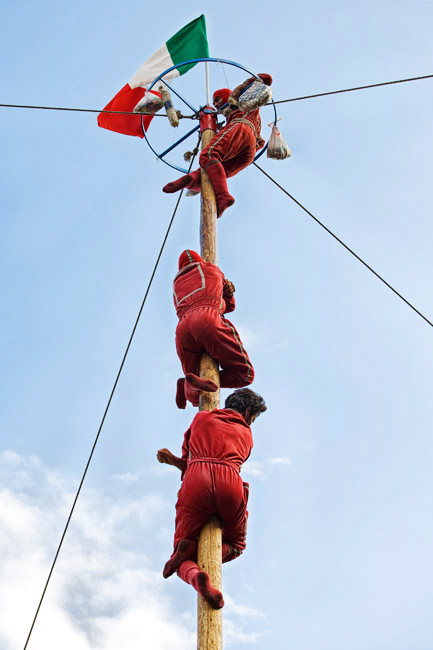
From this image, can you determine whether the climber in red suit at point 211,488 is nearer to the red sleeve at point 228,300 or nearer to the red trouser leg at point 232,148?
the red sleeve at point 228,300

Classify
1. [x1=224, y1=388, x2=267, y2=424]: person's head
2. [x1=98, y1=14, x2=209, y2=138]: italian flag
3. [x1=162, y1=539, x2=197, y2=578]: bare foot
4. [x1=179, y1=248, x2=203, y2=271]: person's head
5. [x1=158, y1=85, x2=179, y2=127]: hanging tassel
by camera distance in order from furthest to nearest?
1. [x1=98, y1=14, x2=209, y2=138]: italian flag
2. [x1=158, y1=85, x2=179, y2=127]: hanging tassel
3. [x1=179, y1=248, x2=203, y2=271]: person's head
4. [x1=224, y1=388, x2=267, y2=424]: person's head
5. [x1=162, y1=539, x2=197, y2=578]: bare foot

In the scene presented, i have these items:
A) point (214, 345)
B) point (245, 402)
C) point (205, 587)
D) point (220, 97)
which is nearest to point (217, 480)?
point (205, 587)

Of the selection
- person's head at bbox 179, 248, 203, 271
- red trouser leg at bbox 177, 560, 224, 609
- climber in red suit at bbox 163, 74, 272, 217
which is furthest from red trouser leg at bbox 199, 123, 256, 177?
red trouser leg at bbox 177, 560, 224, 609

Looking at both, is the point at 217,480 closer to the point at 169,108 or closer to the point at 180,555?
the point at 180,555

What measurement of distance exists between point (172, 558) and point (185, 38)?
230 inches

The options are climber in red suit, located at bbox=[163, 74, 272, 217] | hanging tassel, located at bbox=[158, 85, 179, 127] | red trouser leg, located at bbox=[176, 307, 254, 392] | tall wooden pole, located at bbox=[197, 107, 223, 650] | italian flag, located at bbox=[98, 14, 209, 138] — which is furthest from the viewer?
italian flag, located at bbox=[98, 14, 209, 138]

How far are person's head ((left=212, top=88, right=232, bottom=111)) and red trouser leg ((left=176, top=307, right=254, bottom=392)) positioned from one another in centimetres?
289

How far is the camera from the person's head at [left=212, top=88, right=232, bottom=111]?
252 inches

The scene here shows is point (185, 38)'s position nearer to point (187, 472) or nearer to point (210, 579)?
point (187, 472)

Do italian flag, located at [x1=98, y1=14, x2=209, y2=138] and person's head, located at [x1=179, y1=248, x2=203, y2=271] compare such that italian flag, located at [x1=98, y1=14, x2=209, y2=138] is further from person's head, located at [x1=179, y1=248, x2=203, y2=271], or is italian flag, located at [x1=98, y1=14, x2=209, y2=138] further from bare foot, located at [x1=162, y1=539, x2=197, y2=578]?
bare foot, located at [x1=162, y1=539, x2=197, y2=578]

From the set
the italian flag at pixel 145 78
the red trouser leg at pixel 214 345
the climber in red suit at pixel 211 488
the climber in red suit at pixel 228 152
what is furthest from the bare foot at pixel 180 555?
the italian flag at pixel 145 78

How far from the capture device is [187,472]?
3.63 m

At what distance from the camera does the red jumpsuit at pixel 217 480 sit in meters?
3.50

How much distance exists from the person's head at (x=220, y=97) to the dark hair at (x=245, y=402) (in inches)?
130
